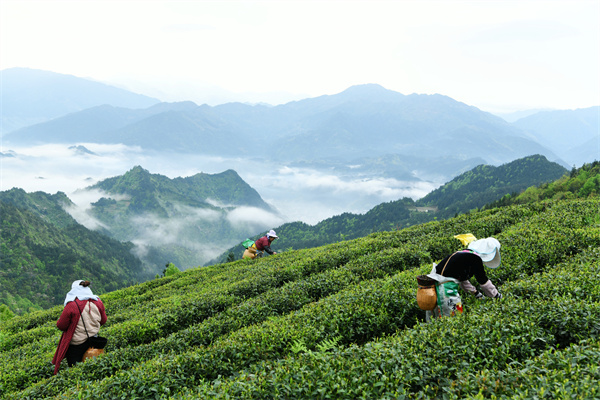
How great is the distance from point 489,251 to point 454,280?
1182 mm

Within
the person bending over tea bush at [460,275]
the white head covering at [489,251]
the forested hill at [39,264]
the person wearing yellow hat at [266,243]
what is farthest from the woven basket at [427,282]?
the forested hill at [39,264]

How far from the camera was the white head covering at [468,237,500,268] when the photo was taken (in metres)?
8.16

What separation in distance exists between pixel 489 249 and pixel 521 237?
17.6 ft

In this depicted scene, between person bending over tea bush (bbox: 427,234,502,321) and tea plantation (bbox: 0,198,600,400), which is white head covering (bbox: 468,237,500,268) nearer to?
person bending over tea bush (bbox: 427,234,502,321)

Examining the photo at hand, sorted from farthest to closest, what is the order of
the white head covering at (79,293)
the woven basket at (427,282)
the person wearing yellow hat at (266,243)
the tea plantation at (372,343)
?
the person wearing yellow hat at (266,243), the white head covering at (79,293), the woven basket at (427,282), the tea plantation at (372,343)

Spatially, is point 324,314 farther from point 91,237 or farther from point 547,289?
point 91,237

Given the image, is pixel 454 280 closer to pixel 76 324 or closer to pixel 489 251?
pixel 489 251

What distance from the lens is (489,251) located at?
8219mm

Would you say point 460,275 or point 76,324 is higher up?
point 460,275

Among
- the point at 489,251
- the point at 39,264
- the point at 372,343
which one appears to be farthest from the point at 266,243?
the point at 39,264

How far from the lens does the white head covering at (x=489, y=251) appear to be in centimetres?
816

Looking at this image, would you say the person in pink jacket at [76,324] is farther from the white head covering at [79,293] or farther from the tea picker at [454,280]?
the tea picker at [454,280]

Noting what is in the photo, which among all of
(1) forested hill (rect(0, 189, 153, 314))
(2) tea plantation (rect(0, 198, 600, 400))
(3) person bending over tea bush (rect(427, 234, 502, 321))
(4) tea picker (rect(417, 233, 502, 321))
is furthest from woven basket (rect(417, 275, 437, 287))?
(1) forested hill (rect(0, 189, 153, 314))

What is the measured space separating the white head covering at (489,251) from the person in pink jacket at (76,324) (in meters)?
11.1
